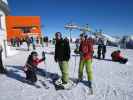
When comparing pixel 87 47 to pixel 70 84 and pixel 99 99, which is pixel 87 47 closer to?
pixel 70 84

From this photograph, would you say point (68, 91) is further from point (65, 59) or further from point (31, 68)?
point (31, 68)

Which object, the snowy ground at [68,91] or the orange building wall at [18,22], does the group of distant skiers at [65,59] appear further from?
the orange building wall at [18,22]

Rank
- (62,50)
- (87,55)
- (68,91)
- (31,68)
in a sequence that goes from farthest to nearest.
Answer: (31,68) < (87,55) < (62,50) < (68,91)

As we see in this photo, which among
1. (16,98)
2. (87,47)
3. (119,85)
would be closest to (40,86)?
(16,98)

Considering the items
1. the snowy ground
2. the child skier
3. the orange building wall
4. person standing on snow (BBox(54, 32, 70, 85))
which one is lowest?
the snowy ground

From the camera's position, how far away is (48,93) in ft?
25.0

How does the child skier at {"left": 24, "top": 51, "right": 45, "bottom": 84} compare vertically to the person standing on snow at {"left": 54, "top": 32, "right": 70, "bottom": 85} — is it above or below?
below

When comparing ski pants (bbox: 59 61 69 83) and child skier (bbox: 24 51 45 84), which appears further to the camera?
child skier (bbox: 24 51 45 84)

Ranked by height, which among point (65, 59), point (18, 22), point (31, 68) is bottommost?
point (31, 68)

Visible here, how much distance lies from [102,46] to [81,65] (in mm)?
8761

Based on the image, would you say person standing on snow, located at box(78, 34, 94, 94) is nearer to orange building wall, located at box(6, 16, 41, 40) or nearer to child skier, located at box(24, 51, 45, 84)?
child skier, located at box(24, 51, 45, 84)

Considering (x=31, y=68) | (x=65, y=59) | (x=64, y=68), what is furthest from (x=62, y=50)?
(x=31, y=68)

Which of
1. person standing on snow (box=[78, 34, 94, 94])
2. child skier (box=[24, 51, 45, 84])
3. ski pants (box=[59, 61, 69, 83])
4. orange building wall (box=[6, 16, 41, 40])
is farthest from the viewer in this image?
orange building wall (box=[6, 16, 41, 40])

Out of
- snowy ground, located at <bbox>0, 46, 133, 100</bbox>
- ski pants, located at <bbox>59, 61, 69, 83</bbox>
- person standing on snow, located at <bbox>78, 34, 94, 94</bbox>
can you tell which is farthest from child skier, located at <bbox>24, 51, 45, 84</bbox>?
person standing on snow, located at <bbox>78, 34, 94, 94</bbox>
